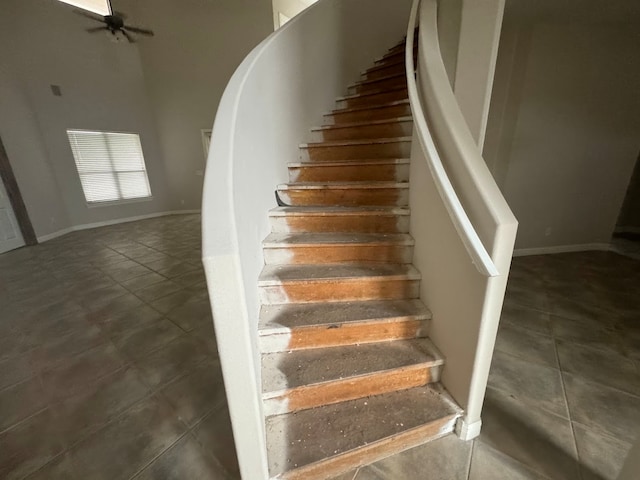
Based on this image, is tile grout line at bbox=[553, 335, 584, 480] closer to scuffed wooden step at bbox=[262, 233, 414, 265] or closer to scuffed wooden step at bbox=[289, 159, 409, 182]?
scuffed wooden step at bbox=[262, 233, 414, 265]

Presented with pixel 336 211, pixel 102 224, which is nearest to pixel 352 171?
pixel 336 211

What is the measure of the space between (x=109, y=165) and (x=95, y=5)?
311 centimetres

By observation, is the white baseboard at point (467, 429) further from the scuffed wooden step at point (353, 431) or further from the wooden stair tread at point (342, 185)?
the wooden stair tread at point (342, 185)

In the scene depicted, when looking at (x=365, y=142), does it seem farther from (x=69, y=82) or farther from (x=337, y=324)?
(x=69, y=82)

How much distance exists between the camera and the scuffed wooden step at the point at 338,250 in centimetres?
158

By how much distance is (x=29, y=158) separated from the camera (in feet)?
14.5

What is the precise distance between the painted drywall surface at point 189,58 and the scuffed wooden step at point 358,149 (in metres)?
4.54

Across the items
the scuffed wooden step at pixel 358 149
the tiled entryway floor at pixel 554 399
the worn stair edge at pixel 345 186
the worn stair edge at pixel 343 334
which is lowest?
the tiled entryway floor at pixel 554 399

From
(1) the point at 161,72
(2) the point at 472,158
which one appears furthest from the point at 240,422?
(1) the point at 161,72

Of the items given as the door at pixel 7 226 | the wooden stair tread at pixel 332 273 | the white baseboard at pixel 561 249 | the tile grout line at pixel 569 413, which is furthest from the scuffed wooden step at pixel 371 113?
the door at pixel 7 226

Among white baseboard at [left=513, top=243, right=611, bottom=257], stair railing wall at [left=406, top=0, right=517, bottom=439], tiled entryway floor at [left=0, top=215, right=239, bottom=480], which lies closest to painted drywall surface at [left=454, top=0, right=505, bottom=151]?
stair railing wall at [left=406, top=0, right=517, bottom=439]

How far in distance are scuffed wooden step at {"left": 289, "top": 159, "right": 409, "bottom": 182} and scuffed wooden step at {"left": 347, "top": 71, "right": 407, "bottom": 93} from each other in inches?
45.2

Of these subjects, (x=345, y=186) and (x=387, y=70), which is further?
(x=387, y=70)

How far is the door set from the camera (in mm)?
4043
